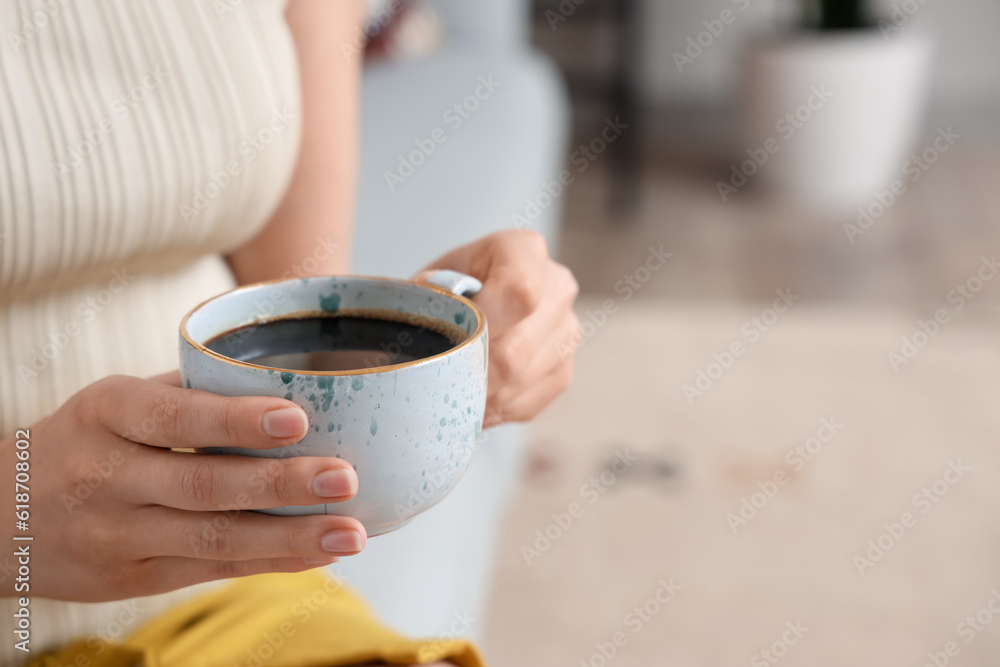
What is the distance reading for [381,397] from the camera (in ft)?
1.32

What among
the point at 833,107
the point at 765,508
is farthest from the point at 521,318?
the point at 833,107

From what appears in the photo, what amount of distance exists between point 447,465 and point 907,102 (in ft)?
9.74

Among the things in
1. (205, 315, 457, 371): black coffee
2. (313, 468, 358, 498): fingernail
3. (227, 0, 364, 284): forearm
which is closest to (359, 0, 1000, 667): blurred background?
(227, 0, 364, 284): forearm

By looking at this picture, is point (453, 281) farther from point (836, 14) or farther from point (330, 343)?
point (836, 14)

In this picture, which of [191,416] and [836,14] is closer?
[191,416]

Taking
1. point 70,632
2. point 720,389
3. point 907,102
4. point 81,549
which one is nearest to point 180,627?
point 70,632

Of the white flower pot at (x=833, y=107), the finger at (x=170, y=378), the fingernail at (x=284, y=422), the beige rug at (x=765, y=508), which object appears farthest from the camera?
the white flower pot at (x=833, y=107)

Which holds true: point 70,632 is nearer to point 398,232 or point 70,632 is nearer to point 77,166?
point 77,166

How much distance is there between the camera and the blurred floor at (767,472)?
1.41m

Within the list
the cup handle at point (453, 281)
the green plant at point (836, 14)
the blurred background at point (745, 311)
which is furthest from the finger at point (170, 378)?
the green plant at point (836, 14)

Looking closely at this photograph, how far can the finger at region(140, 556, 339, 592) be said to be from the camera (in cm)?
46

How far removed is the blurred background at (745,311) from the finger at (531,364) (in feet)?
2.18

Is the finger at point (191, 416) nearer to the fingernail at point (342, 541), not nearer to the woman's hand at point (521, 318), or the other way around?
the fingernail at point (342, 541)

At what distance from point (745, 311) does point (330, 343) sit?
79.8 inches
